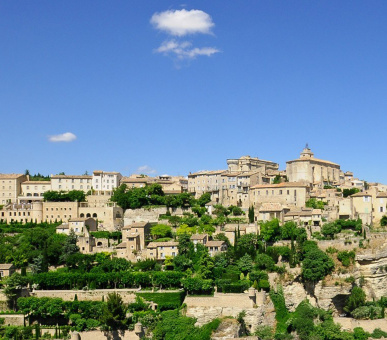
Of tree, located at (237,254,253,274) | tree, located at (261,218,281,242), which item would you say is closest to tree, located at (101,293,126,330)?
tree, located at (237,254,253,274)

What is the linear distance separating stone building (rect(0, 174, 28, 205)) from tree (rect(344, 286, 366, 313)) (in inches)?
1687

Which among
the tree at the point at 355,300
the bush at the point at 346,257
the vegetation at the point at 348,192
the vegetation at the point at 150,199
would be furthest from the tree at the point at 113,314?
the vegetation at the point at 348,192

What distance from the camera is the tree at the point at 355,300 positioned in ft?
158

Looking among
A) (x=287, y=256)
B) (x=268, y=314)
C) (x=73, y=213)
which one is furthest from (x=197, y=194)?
(x=268, y=314)

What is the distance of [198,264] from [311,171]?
2947cm

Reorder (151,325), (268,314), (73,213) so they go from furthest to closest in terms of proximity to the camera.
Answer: (73,213) < (268,314) < (151,325)

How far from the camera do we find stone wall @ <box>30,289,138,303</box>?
47094 mm

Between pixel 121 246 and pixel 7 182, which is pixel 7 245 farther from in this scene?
pixel 7 182

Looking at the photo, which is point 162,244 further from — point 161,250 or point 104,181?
point 104,181

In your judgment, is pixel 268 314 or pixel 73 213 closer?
pixel 268 314

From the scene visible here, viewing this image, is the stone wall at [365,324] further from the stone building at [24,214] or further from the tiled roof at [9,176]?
the tiled roof at [9,176]

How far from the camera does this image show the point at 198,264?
163 feet

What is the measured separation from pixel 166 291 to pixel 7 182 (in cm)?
3481

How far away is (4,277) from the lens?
49000 millimetres
